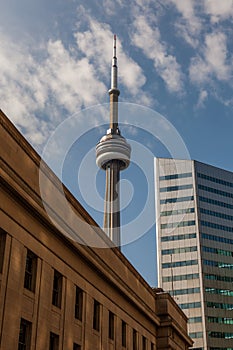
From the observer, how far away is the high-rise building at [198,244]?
5059 inches

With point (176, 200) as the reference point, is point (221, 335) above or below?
below

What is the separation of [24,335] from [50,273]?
4.28 m

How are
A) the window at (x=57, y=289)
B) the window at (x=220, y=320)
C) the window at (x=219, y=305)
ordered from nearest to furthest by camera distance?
the window at (x=57, y=289), the window at (x=220, y=320), the window at (x=219, y=305)

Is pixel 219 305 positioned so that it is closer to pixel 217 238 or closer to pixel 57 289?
pixel 217 238

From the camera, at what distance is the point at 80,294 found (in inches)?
1337

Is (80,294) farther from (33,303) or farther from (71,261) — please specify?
(33,303)

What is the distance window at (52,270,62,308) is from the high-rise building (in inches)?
3874

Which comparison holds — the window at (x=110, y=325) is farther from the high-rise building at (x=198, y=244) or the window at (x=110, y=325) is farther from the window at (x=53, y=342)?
the high-rise building at (x=198, y=244)

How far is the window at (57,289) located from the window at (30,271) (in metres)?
3.00

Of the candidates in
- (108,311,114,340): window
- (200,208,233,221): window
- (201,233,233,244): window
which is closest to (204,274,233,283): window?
(201,233,233,244): window

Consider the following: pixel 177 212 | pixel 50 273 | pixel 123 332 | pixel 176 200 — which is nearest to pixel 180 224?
pixel 177 212

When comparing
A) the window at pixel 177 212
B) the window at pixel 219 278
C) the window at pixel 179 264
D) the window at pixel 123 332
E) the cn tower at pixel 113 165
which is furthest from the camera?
the window at pixel 177 212

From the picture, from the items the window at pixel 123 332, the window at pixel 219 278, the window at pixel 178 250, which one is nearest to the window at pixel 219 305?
the window at pixel 219 278

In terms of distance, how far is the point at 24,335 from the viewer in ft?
85.2
